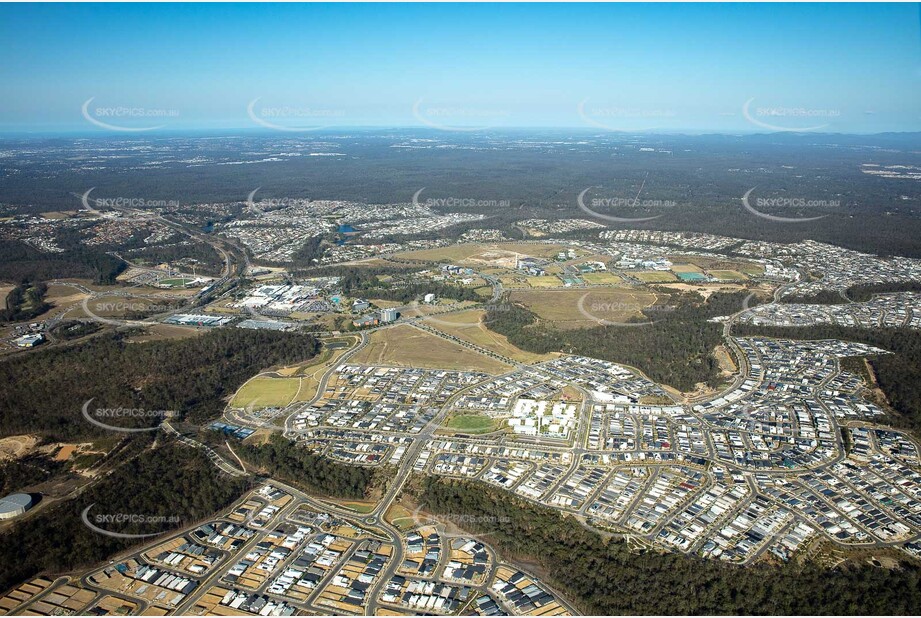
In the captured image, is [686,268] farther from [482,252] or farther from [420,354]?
[420,354]

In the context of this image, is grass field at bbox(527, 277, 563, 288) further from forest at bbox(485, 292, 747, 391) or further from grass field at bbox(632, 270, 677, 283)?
grass field at bbox(632, 270, 677, 283)

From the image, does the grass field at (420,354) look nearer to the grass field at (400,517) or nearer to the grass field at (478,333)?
the grass field at (478,333)

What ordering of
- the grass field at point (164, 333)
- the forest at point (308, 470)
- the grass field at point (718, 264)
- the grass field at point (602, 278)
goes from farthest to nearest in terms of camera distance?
the grass field at point (718, 264) < the grass field at point (602, 278) < the grass field at point (164, 333) < the forest at point (308, 470)

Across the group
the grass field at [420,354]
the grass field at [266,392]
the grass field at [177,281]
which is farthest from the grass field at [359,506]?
the grass field at [177,281]

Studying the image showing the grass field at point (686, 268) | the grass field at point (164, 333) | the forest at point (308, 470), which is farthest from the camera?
the grass field at point (686, 268)

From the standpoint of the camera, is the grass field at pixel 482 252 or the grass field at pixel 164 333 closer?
the grass field at pixel 164 333

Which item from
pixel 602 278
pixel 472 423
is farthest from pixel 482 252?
pixel 472 423
